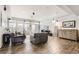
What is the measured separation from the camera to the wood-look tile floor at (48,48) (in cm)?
234

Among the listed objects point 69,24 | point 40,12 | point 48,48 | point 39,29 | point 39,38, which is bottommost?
point 48,48

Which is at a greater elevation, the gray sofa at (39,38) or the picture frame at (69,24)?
the picture frame at (69,24)

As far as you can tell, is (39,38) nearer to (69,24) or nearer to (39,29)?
(39,29)

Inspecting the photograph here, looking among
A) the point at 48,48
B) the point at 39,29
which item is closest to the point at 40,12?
the point at 39,29

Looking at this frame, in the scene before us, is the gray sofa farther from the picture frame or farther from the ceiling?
the ceiling

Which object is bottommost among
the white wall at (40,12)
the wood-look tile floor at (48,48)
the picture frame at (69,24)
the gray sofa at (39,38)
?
the wood-look tile floor at (48,48)

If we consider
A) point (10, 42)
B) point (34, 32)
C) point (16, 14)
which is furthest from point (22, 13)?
point (10, 42)

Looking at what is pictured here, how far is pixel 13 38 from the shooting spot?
2.36m

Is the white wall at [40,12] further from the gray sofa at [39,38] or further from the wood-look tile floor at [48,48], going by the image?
the wood-look tile floor at [48,48]

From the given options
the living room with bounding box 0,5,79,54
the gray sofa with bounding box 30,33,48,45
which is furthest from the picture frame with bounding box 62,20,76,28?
the gray sofa with bounding box 30,33,48,45

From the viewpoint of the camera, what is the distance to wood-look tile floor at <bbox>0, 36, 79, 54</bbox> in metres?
2.34

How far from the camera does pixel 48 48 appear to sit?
2.39 meters

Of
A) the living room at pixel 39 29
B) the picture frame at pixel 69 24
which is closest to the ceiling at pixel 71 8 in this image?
the living room at pixel 39 29

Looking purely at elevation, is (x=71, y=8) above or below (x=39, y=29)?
above
